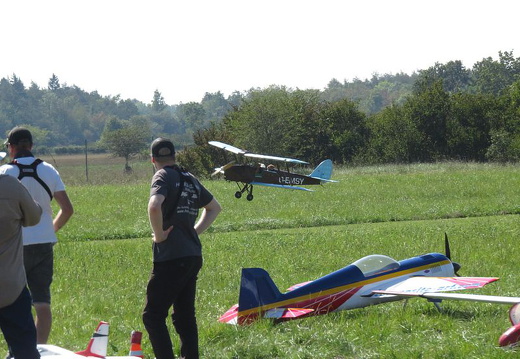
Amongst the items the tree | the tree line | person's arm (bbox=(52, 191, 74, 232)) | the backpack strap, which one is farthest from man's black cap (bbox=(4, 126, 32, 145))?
the tree

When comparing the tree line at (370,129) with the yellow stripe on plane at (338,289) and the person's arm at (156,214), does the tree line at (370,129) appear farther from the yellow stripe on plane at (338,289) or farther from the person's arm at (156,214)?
the person's arm at (156,214)

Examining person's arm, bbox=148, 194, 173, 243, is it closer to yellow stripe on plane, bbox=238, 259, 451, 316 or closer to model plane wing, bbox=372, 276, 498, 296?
yellow stripe on plane, bbox=238, 259, 451, 316

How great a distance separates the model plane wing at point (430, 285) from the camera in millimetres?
8570

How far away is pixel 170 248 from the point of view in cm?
605

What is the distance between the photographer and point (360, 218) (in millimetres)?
23422

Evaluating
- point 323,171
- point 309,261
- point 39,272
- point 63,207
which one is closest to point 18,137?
point 63,207

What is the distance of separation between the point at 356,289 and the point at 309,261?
4.42 m

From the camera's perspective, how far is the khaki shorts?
252 inches

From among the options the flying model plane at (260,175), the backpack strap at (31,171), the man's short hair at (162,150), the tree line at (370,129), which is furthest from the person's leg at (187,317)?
the tree line at (370,129)

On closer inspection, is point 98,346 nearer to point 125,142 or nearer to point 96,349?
point 96,349

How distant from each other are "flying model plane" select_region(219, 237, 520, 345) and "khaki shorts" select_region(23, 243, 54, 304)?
1.98 meters

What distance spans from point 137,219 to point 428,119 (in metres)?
45.2

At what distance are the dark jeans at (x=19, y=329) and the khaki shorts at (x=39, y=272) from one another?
4.76ft

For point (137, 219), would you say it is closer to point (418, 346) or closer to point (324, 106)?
point (418, 346)
